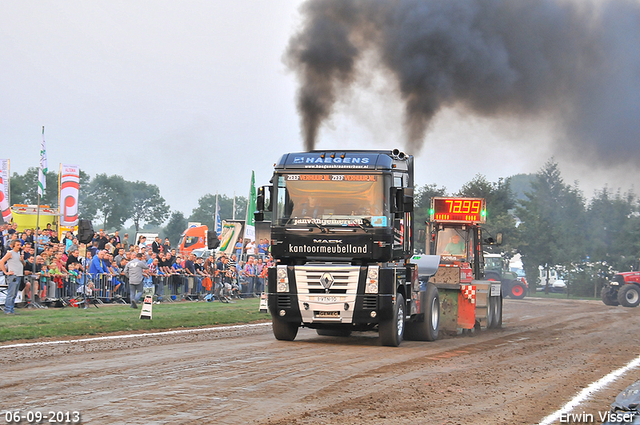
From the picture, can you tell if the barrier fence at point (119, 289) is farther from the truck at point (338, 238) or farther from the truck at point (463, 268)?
the truck at point (463, 268)

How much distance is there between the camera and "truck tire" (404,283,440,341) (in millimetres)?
14812

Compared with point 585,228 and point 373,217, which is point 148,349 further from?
point 585,228

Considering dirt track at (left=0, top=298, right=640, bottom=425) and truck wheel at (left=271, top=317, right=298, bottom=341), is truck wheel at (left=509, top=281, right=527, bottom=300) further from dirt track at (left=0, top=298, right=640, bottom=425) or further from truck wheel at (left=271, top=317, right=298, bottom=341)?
truck wheel at (left=271, top=317, right=298, bottom=341)

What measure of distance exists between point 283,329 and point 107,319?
17.4ft

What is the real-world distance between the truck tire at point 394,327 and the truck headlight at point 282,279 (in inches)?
71.9

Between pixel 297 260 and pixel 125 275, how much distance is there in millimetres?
10792

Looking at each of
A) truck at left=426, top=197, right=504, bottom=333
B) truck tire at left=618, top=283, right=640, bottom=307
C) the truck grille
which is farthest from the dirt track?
truck tire at left=618, top=283, right=640, bottom=307

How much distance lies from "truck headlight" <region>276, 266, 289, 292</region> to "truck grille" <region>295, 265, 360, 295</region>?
219 millimetres

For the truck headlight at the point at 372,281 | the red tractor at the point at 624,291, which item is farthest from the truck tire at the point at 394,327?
the red tractor at the point at 624,291

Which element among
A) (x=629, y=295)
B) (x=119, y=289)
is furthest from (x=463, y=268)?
(x=629, y=295)

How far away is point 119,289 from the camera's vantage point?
74.3 ft

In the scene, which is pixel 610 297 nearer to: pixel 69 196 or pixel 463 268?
pixel 463 268

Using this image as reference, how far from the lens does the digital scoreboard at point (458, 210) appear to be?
19.8m

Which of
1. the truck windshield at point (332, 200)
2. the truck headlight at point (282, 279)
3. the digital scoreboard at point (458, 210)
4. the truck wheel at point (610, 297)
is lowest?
the truck wheel at point (610, 297)
